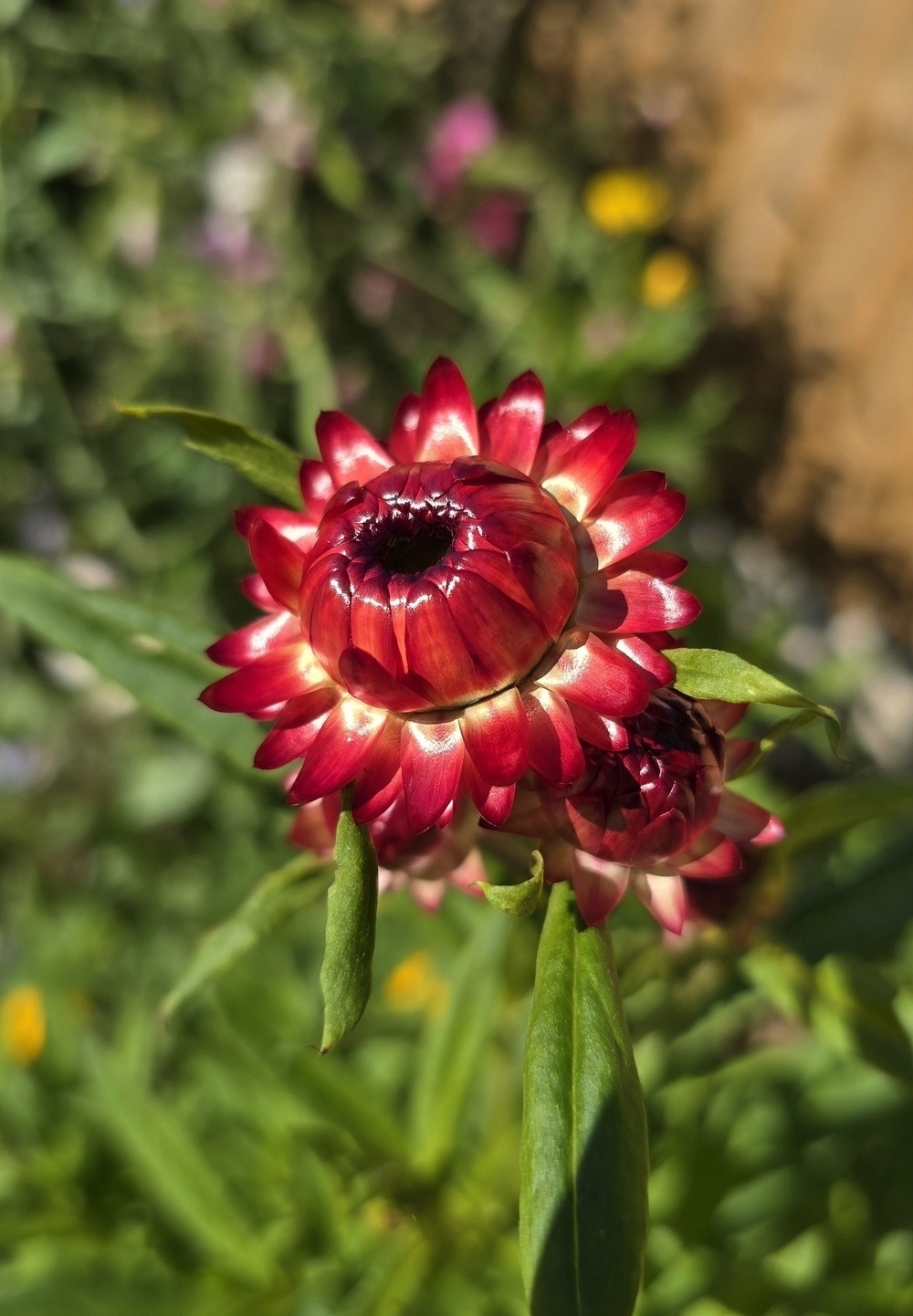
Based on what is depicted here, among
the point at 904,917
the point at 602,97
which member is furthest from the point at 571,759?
the point at 602,97

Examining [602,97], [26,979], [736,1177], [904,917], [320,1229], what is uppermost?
[602,97]

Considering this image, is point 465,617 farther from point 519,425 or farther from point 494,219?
point 494,219

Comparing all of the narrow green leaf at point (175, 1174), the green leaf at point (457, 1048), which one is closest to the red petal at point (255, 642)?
the green leaf at point (457, 1048)

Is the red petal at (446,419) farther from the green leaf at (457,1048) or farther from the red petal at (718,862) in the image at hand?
the green leaf at (457,1048)

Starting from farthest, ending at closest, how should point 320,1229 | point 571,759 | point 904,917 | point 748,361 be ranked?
point 748,361 → point 320,1229 → point 904,917 → point 571,759

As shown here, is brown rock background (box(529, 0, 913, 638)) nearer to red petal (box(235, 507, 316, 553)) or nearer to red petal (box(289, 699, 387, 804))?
red petal (box(235, 507, 316, 553))

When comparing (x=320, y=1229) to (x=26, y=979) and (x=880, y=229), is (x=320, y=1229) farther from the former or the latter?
(x=880, y=229)
